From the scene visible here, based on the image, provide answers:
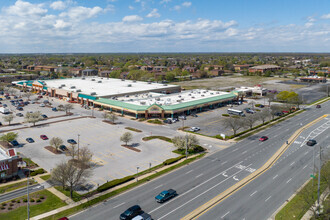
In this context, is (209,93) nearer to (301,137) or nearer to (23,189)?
(301,137)

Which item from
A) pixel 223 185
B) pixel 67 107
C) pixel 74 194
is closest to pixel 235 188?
pixel 223 185

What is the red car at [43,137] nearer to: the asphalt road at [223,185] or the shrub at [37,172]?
the shrub at [37,172]

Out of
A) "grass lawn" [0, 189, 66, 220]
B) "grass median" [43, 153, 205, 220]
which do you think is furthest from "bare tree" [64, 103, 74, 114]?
"grass median" [43, 153, 205, 220]

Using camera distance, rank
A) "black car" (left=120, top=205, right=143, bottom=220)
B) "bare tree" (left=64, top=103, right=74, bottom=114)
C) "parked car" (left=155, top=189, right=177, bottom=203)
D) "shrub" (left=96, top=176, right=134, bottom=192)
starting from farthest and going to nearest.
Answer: "bare tree" (left=64, top=103, right=74, bottom=114), "shrub" (left=96, top=176, right=134, bottom=192), "parked car" (left=155, top=189, right=177, bottom=203), "black car" (left=120, top=205, right=143, bottom=220)

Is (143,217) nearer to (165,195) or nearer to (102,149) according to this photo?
(165,195)

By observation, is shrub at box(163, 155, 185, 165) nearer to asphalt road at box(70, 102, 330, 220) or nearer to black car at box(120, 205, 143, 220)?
asphalt road at box(70, 102, 330, 220)

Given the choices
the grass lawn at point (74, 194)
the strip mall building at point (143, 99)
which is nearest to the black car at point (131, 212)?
the grass lawn at point (74, 194)

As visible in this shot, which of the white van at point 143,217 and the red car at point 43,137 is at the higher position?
the red car at point 43,137
